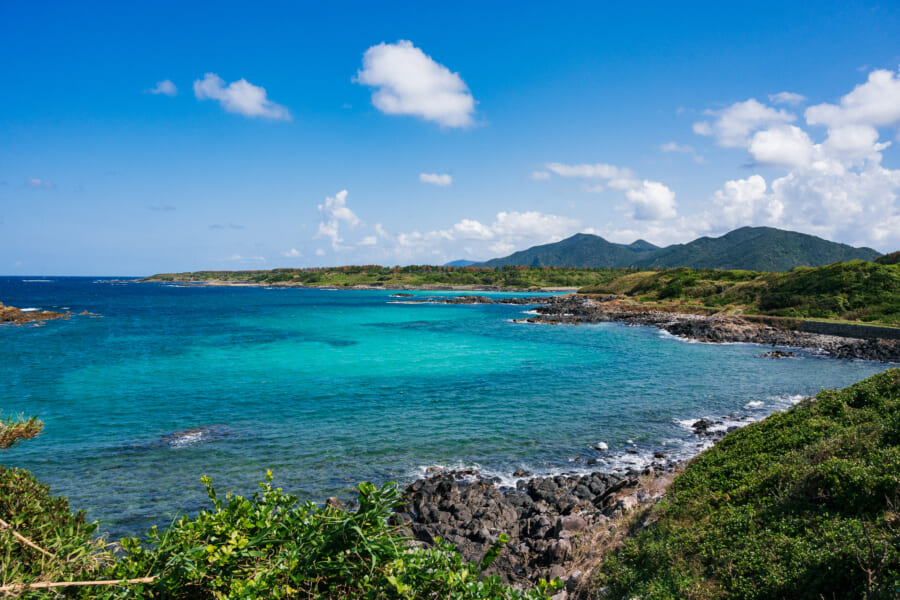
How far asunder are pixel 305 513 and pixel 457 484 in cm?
1354

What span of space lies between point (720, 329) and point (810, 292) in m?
19.6

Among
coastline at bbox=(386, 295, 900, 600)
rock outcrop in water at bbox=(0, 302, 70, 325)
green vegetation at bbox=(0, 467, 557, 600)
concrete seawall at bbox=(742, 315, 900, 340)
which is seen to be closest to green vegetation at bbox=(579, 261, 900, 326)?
concrete seawall at bbox=(742, 315, 900, 340)

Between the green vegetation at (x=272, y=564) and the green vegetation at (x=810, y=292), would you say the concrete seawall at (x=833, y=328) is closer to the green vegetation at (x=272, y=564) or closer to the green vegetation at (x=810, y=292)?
the green vegetation at (x=810, y=292)

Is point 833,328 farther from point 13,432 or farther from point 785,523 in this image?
point 13,432

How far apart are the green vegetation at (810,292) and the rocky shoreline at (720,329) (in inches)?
270

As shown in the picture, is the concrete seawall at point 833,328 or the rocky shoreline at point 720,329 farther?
the concrete seawall at point 833,328

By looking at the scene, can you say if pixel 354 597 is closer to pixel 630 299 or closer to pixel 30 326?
pixel 30 326

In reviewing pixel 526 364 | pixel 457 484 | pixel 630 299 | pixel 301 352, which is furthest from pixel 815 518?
pixel 630 299

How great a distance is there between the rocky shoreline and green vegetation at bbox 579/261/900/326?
6.86m

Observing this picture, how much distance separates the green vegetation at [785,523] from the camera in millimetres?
6742

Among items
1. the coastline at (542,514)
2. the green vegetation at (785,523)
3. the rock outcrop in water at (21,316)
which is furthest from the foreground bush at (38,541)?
the rock outcrop in water at (21,316)

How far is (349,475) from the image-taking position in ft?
57.2

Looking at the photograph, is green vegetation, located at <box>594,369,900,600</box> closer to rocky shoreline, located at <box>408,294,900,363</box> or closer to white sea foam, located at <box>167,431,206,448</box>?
white sea foam, located at <box>167,431,206,448</box>

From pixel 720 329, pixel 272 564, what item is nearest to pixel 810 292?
pixel 720 329
